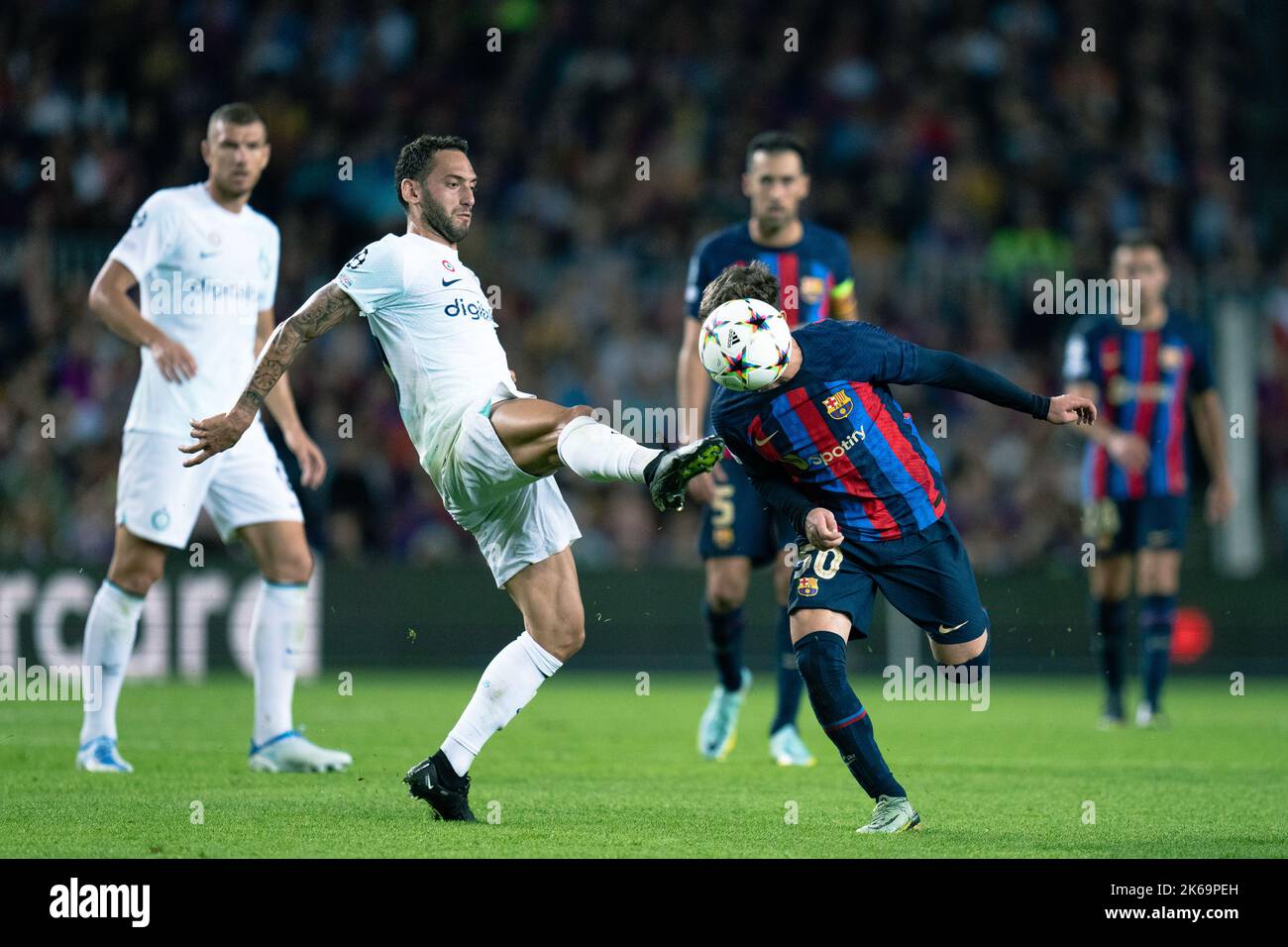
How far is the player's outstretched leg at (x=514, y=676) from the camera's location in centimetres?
618

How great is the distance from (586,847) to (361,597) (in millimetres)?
8957

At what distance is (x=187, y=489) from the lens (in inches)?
306

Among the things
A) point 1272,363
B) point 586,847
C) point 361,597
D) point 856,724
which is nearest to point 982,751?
point 856,724

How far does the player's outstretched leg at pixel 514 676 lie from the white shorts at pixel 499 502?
6 centimetres

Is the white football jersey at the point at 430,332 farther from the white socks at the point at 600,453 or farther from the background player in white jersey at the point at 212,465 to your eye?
the background player in white jersey at the point at 212,465

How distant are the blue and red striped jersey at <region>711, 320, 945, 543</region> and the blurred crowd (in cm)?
877

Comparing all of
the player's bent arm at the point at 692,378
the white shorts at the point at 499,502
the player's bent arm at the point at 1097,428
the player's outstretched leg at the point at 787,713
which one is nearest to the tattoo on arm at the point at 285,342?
the white shorts at the point at 499,502

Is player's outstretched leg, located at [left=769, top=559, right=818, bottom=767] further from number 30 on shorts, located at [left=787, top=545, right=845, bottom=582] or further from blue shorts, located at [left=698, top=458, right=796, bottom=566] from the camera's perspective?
number 30 on shorts, located at [left=787, top=545, right=845, bottom=582]

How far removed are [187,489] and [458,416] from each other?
2.11m

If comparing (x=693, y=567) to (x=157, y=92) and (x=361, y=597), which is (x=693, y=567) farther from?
(x=157, y=92)

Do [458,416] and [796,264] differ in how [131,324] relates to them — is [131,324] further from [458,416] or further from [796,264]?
[796,264]

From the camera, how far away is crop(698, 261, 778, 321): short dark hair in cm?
598

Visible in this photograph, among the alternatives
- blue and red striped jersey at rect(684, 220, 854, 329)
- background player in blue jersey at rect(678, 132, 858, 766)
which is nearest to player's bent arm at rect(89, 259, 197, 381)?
background player in blue jersey at rect(678, 132, 858, 766)

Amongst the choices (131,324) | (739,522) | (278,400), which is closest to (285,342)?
(131,324)
